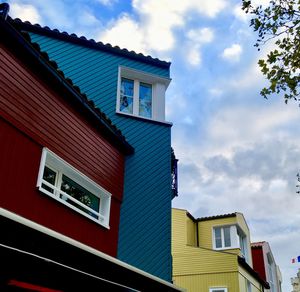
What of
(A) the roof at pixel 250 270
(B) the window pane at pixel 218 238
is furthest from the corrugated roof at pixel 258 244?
(B) the window pane at pixel 218 238

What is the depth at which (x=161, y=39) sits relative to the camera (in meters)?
11.6

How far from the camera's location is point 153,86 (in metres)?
14.4

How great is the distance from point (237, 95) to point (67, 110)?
7.65m

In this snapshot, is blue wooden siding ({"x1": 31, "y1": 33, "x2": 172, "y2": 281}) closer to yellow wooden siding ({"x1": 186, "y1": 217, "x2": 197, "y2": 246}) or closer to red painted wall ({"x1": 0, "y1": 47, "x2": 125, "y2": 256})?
red painted wall ({"x1": 0, "y1": 47, "x2": 125, "y2": 256})

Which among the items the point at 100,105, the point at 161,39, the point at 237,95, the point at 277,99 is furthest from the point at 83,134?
the point at 237,95

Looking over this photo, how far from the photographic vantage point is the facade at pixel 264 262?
103 feet

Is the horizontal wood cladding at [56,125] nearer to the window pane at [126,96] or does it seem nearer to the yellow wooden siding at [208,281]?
the window pane at [126,96]

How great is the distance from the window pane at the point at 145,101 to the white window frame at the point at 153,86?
106 millimetres

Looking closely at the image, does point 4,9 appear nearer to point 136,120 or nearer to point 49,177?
point 49,177

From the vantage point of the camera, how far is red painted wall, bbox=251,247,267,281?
3117 centimetres

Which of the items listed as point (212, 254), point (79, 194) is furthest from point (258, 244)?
point (79, 194)

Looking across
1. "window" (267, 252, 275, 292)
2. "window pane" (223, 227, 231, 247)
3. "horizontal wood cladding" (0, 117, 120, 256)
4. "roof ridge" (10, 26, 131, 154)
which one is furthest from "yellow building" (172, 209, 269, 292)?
"horizontal wood cladding" (0, 117, 120, 256)

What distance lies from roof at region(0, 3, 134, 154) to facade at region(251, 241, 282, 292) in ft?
76.4

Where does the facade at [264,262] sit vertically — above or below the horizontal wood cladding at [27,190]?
above
